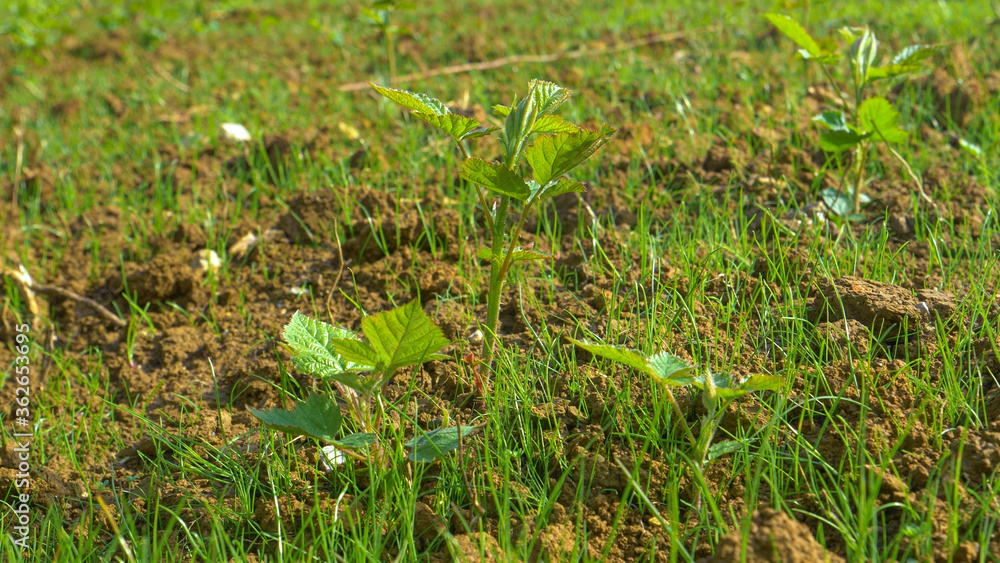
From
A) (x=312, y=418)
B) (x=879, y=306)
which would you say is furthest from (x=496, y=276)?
(x=879, y=306)

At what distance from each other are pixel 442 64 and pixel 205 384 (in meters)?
3.10

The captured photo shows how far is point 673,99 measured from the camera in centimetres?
299

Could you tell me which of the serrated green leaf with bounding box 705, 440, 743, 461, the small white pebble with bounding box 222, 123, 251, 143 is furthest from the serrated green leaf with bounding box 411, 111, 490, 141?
the small white pebble with bounding box 222, 123, 251, 143

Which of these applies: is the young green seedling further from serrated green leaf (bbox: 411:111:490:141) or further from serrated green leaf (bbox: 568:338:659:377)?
serrated green leaf (bbox: 411:111:490:141)

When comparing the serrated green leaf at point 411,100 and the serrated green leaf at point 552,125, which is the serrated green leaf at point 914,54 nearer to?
the serrated green leaf at point 552,125

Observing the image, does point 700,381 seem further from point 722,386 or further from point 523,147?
point 523,147

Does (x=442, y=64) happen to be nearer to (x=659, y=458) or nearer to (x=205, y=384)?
(x=205, y=384)

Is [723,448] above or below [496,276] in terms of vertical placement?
below

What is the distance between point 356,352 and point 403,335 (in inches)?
3.5

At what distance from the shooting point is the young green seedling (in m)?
1.21

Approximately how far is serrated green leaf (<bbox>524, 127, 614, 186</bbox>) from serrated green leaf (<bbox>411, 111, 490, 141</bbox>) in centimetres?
10

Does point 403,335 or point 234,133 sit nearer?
point 403,335

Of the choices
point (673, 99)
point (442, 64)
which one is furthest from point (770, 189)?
point (442, 64)

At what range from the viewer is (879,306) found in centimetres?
162
